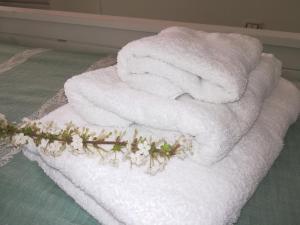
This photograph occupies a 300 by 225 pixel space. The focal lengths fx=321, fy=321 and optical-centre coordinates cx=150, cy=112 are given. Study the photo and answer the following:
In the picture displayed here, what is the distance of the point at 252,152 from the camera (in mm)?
528

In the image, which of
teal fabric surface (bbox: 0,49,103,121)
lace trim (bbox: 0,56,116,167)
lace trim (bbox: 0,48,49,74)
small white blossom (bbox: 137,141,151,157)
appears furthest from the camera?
lace trim (bbox: 0,48,49,74)

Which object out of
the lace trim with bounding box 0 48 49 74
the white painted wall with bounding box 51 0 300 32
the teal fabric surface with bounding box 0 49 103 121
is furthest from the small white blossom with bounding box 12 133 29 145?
the white painted wall with bounding box 51 0 300 32

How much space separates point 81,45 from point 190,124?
91 cm

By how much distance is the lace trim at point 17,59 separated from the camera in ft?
3.25

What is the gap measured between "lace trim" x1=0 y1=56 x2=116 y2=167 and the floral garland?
0.19 meters

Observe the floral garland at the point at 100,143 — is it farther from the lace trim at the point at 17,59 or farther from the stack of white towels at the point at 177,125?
the lace trim at the point at 17,59

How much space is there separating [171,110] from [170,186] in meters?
0.11

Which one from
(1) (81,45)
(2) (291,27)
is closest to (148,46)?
(1) (81,45)

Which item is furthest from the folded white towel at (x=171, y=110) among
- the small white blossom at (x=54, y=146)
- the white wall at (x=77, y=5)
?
the white wall at (x=77, y=5)

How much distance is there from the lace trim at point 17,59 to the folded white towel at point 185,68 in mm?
598

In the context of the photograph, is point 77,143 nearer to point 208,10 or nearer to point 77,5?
point 208,10

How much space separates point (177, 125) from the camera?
0.47 m

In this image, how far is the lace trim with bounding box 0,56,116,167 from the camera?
629mm

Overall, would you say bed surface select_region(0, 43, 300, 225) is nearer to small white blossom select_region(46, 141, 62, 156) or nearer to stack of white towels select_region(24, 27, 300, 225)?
stack of white towels select_region(24, 27, 300, 225)
